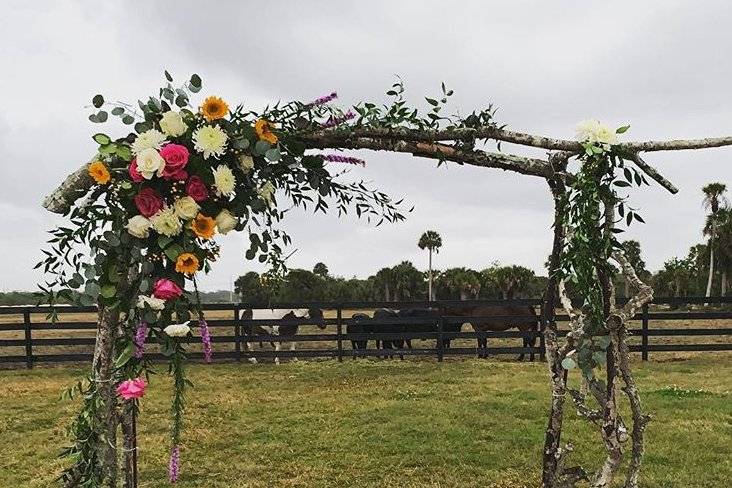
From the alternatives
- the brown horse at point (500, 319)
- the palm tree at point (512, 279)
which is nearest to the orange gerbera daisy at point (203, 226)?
the brown horse at point (500, 319)

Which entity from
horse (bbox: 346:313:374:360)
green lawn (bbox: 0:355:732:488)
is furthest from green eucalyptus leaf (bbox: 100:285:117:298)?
horse (bbox: 346:313:374:360)

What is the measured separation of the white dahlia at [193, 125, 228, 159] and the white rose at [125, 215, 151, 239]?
0.31 m

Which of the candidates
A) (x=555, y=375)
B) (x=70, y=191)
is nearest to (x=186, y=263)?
(x=70, y=191)

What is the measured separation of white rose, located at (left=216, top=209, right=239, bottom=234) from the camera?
6.95 feet

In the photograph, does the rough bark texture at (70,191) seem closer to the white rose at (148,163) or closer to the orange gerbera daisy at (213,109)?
the white rose at (148,163)

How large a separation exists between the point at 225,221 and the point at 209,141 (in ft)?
0.94

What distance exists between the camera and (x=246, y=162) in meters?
2.18

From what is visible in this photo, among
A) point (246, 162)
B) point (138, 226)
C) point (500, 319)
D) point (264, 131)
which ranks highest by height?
point (264, 131)

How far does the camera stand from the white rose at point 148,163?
1.99 m

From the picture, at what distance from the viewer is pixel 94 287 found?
1.99 metres

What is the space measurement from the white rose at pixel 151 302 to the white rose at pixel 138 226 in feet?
0.70

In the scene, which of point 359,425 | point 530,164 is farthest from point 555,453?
point 359,425

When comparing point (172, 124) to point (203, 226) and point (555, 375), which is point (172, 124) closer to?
point (203, 226)

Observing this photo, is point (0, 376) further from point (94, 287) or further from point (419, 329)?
point (94, 287)
